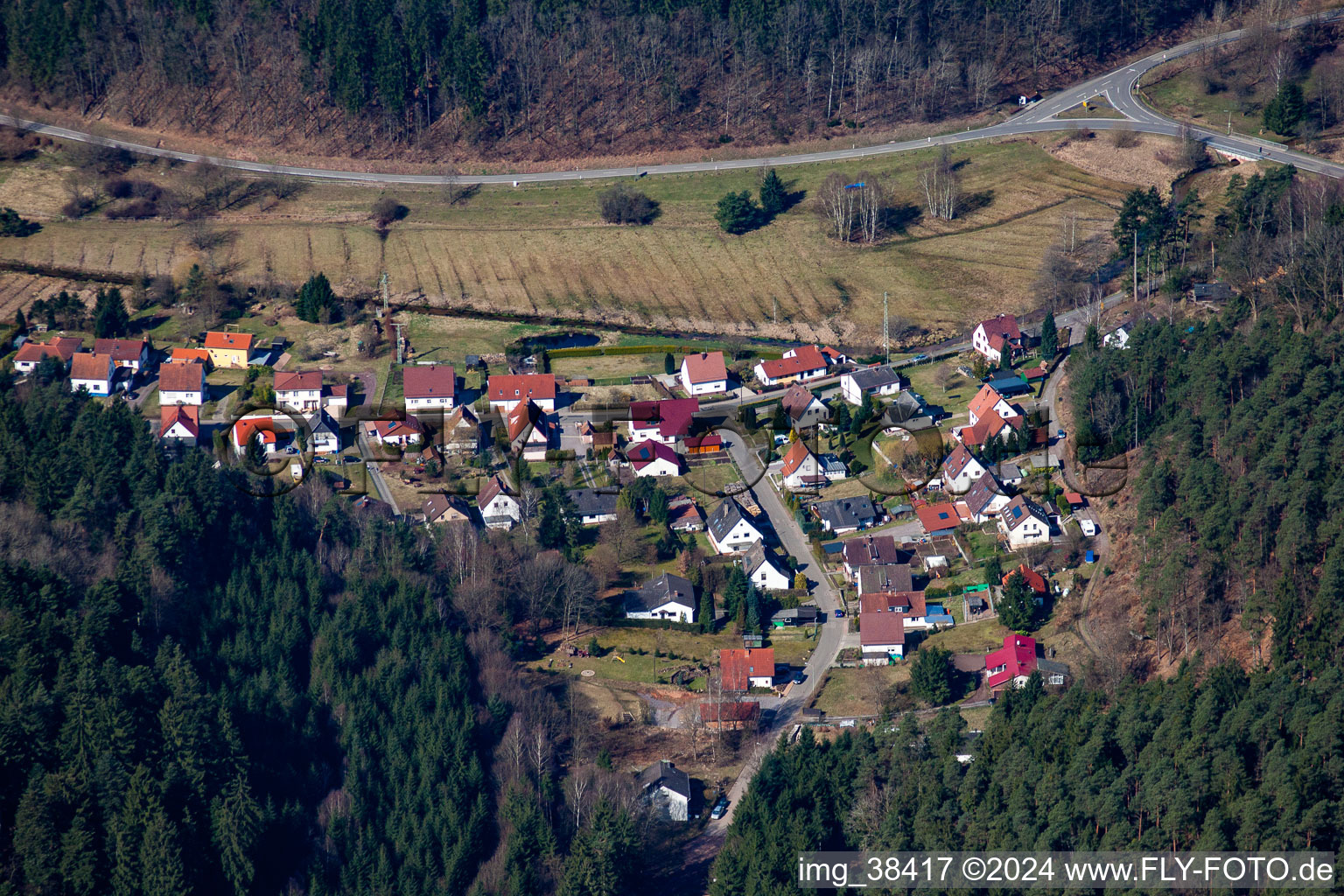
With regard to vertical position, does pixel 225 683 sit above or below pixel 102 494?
below

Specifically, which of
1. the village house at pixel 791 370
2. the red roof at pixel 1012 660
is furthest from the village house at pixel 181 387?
the red roof at pixel 1012 660

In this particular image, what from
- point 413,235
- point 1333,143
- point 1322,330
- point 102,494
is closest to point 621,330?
point 413,235

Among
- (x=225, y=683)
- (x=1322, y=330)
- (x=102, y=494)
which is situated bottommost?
(x=225, y=683)

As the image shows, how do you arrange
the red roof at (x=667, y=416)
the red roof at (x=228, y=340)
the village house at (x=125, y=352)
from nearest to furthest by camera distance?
the red roof at (x=667, y=416) < the village house at (x=125, y=352) < the red roof at (x=228, y=340)

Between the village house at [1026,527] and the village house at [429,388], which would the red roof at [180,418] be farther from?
the village house at [1026,527]

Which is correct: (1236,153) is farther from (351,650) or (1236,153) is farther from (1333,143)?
(351,650)

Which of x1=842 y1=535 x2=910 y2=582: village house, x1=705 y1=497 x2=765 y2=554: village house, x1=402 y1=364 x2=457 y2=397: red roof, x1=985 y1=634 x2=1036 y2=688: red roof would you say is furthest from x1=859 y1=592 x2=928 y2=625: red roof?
x1=402 y1=364 x2=457 y2=397: red roof
